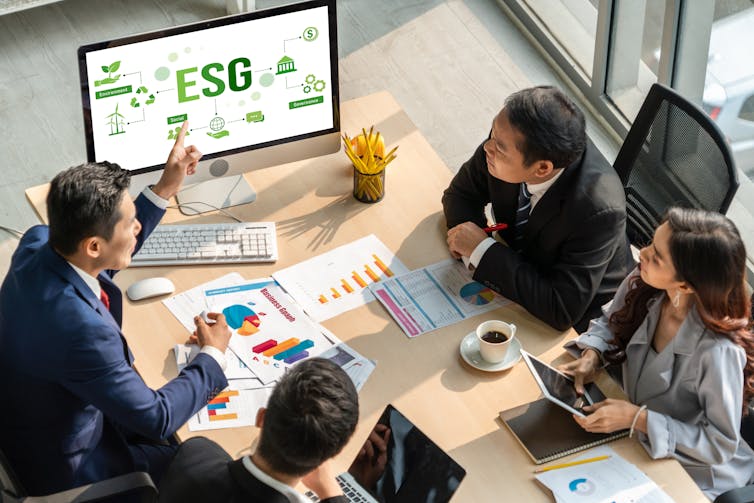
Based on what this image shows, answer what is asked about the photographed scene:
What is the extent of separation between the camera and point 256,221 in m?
3.13

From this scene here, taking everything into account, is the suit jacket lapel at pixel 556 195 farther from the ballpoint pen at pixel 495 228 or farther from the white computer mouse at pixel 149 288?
the white computer mouse at pixel 149 288

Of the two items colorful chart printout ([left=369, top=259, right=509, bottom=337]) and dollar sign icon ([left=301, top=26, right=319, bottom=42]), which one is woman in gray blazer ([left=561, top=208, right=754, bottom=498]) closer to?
colorful chart printout ([left=369, top=259, right=509, bottom=337])

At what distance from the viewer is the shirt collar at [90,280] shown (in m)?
2.50

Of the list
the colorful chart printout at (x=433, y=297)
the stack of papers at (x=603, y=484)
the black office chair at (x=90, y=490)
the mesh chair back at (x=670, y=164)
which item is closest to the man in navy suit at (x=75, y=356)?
the black office chair at (x=90, y=490)

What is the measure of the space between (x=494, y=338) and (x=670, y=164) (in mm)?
929

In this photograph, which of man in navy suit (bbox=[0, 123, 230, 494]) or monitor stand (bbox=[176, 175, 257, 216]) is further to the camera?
monitor stand (bbox=[176, 175, 257, 216])

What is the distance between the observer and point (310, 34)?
9.95ft

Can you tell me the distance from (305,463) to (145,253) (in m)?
1.08

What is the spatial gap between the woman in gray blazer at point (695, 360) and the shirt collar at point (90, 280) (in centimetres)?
118

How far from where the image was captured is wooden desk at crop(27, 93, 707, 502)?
2.55 metres

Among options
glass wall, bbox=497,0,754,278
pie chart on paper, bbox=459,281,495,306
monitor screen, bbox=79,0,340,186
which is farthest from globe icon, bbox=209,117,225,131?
glass wall, bbox=497,0,754,278

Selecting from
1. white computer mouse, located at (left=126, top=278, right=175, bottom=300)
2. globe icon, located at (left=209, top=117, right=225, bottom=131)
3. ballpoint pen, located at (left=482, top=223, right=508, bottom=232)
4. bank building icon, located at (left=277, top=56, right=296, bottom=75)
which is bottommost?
ballpoint pen, located at (left=482, top=223, right=508, bottom=232)

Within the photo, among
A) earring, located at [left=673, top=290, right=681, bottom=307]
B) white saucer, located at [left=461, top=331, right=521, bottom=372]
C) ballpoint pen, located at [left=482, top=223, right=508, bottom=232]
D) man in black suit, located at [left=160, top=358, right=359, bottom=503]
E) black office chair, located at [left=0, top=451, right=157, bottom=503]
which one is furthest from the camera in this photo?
ballpoint pen, located at [left=482, top=223, right=508, bottom=232]

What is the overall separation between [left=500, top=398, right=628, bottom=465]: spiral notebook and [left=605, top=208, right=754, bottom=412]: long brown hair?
351mm
